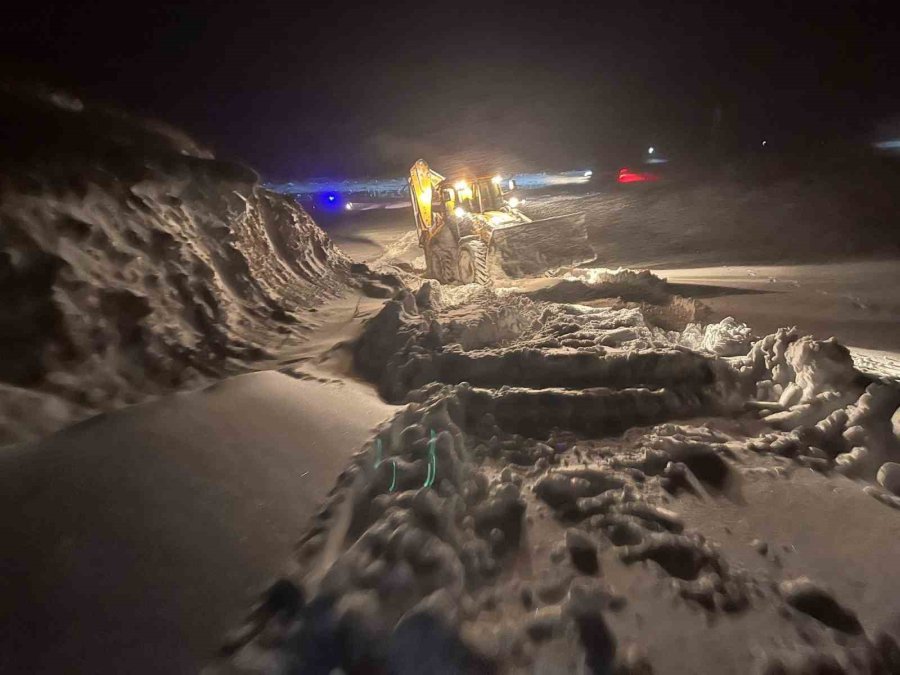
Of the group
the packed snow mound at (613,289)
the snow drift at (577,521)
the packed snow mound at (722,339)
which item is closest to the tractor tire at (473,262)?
the packed snow mound at (613,289)

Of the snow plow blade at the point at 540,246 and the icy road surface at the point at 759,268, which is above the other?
the snow plow blade at the point at 540,246

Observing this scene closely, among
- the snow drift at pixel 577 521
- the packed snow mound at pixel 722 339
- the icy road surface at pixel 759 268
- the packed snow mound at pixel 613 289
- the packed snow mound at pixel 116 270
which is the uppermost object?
the packed snow mound at pixel 116 270

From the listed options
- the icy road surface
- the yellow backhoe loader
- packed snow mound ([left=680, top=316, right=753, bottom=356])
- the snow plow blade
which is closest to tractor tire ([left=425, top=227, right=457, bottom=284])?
the yellow backhoe loader

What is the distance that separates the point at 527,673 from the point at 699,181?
1795cm

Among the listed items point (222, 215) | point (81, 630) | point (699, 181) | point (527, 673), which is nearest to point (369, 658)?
point (527, 673)

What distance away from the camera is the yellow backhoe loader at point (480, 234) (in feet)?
27.3

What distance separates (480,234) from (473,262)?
2.97ft

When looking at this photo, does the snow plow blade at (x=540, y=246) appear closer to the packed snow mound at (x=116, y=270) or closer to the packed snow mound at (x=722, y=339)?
the packed snow mound at (x=722, y=339)

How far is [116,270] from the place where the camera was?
2.75m

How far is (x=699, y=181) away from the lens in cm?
1548

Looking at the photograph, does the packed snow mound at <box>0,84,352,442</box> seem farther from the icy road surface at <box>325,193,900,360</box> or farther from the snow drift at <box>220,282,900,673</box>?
the icy road surface at <box>325,193,900,360</box>

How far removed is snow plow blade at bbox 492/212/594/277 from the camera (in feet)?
29.8

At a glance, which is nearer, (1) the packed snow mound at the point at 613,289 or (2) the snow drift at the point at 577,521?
(2) the snow drift at the point at 577,521

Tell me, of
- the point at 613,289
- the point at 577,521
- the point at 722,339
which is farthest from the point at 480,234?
the point at 577,521
